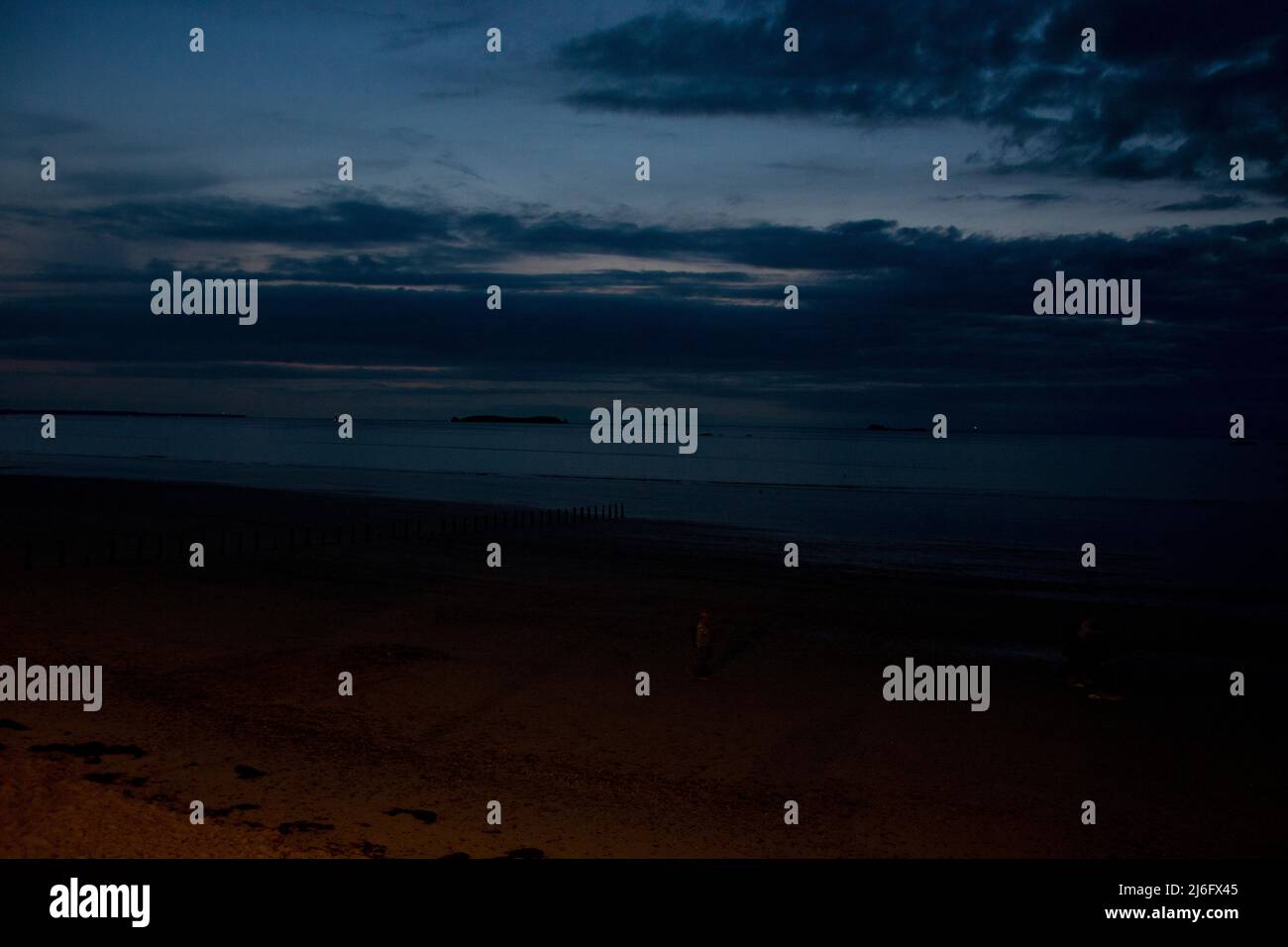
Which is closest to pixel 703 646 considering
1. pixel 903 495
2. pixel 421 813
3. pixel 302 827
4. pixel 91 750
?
pixel 421 813

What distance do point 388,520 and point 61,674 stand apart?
4127 cm

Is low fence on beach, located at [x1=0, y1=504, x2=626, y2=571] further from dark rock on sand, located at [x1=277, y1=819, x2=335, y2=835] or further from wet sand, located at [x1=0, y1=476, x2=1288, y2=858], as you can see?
dark rock on sand, located at [x1=277, y1=819, x2=335, y2=835]

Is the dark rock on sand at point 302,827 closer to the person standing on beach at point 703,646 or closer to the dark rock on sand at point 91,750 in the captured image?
the dark rock on sand at point 91,750

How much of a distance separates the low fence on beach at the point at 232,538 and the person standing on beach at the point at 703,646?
23.9m

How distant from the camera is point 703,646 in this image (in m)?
22.6

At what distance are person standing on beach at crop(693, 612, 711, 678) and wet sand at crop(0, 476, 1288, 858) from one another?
0.40 metres

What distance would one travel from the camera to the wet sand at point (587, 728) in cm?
1394

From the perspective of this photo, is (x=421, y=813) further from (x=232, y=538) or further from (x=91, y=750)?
(x=232, y=538)

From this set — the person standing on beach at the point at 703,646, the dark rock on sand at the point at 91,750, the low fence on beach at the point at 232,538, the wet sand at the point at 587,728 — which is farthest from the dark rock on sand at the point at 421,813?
the low fence on beach at the point at 232,538

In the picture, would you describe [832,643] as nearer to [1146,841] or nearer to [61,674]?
[1146,841]

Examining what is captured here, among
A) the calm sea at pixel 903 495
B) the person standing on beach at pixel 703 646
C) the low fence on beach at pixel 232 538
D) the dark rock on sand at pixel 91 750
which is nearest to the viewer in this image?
the dark rock on sand at pixel 91 750

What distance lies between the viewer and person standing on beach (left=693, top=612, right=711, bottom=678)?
22.5m
